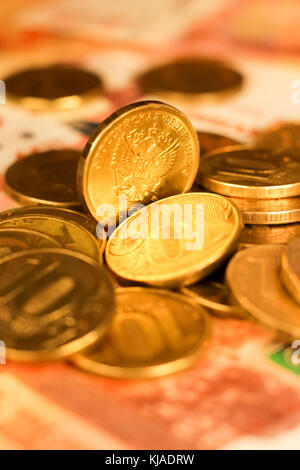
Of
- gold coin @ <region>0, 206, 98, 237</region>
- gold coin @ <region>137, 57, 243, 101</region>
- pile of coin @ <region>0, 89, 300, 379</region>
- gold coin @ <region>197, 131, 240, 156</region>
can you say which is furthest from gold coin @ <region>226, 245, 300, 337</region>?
gold coin @ <region>137, 57, 243, 101</region>

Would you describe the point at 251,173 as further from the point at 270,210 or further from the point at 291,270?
the point at 291,270

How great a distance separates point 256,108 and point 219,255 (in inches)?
31.0

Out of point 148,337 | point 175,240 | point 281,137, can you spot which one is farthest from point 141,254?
point 281,137

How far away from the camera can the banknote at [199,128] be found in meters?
0.78

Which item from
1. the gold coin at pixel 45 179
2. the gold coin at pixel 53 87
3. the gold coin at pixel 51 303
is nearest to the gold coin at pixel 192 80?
the gold coin at pixel 53 87

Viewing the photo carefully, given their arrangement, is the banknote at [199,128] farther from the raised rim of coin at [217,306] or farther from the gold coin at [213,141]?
the gold coin at [213,141]

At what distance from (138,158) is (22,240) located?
0.24 m

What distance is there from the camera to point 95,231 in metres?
1.03

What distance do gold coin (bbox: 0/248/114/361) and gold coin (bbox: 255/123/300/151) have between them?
0.62m

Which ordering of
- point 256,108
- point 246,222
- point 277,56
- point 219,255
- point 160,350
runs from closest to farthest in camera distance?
point 160,350 → point 219,255 → point 246,222 → point 256,108 → point 277,56

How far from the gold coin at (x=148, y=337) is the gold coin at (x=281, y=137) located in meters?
0.58

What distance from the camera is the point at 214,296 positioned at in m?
0.94

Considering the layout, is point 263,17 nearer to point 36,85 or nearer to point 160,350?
point 36,85

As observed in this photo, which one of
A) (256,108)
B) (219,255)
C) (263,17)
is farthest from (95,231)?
(263,17)
